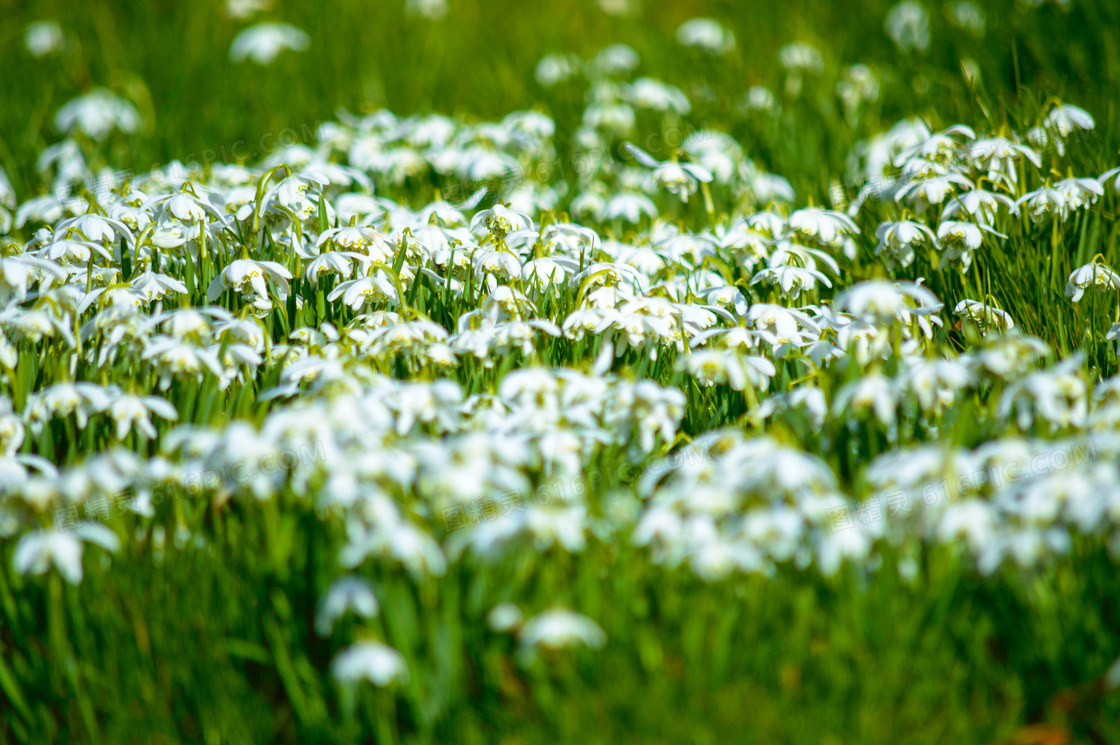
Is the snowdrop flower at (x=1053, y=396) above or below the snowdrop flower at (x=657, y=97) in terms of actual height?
below

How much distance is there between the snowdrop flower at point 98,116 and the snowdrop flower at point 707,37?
341cm

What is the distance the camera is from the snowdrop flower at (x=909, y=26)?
5.37 meters

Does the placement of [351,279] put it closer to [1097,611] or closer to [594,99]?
[1097,611]

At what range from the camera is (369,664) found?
1.43 m

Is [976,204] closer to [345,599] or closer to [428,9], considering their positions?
[345,599]

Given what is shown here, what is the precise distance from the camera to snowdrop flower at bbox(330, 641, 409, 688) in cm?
143

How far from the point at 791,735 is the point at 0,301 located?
218 centimetres

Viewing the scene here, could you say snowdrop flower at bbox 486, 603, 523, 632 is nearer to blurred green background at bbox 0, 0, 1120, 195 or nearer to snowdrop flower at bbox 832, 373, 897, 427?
snowdrop flower at bbox 832, 373, 897, 427

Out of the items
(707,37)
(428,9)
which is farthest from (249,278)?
(428,9)

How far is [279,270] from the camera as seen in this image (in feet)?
7.91

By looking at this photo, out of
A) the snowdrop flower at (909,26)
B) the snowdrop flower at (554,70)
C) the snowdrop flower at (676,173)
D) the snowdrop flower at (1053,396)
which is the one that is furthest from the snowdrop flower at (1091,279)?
the snowdrop flower at (554,70)

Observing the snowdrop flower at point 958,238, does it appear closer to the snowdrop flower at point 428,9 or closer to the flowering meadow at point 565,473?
the flowering meadow at point 565,473

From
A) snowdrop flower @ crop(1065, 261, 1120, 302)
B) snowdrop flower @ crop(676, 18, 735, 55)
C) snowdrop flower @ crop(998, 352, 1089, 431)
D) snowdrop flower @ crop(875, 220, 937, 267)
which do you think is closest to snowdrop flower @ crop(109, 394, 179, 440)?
snowdrop flower @ crop(998, 352, 1089, 431)

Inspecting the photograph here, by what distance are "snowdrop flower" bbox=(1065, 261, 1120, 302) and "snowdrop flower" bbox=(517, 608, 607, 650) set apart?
6.11ft
